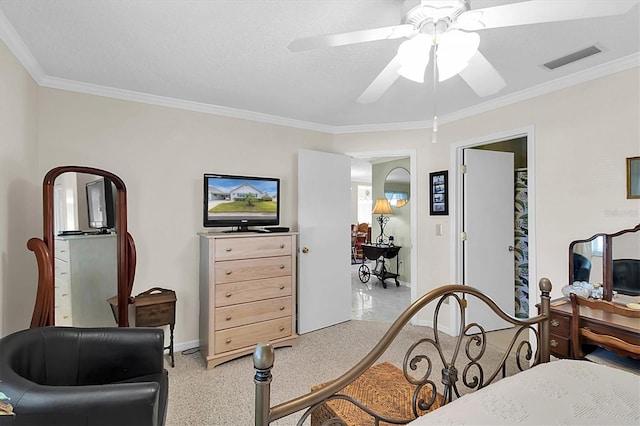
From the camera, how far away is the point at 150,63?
2.32m

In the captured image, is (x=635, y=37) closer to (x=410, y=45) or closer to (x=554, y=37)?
(x=554, y=37)

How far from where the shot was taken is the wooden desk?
5.80 feet

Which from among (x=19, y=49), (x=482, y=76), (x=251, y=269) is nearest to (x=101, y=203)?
(x=19, y=49)

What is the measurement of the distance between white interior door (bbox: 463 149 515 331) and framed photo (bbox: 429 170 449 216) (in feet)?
0.65

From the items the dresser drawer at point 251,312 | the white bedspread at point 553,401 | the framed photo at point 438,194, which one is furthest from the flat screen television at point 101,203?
the framed photo at point 438,194

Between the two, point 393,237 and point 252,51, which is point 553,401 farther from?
point 393,237

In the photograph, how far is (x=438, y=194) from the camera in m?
3.66

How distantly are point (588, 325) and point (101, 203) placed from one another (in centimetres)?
341

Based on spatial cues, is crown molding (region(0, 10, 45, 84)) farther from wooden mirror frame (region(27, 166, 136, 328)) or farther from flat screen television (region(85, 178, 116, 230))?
flat screen television (region(85, 178, 116, 230))

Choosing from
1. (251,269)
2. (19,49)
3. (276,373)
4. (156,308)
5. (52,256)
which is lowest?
(276,373)

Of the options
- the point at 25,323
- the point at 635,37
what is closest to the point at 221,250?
the point at 25,323

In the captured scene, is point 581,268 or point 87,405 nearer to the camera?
point 87,405

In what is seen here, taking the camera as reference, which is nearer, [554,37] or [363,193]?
[554,37]

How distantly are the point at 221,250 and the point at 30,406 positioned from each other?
5.67ft
